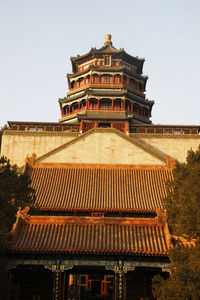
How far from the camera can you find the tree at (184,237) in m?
14.1

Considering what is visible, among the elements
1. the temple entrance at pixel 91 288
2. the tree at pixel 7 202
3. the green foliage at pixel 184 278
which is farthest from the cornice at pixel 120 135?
the green foliage at pixel 184 278

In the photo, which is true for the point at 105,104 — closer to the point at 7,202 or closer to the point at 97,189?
the point at 97,189

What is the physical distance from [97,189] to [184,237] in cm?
1107

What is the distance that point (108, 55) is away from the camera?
1875 inches

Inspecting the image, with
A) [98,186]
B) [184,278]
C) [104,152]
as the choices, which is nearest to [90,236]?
[184,278]

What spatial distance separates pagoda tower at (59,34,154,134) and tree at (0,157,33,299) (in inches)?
864

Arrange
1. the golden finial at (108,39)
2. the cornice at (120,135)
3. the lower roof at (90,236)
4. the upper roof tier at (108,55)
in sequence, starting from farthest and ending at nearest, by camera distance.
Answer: the golden finial at (108,39) < the upper roof tier at (108,55) < the cornice at (120,135) < the lower roof at (90,236)

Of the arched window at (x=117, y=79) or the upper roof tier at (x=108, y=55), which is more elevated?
the upper roof tier at (x=108, y=55)

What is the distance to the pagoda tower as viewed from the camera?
1708 inches

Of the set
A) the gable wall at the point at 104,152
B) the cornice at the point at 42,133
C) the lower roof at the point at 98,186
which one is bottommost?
the lower roof at the point at 98,186

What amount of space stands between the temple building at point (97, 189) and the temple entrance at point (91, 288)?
0.07 meters

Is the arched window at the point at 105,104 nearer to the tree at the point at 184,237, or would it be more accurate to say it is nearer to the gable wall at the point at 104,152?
the gable wall at the point at 104,152

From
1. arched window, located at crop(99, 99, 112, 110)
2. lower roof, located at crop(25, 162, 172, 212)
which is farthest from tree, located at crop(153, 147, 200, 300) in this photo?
arched window, located at crop(99, 99, 112, 110)

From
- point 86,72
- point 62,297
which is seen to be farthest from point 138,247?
point 86,72
